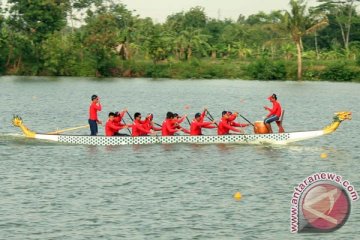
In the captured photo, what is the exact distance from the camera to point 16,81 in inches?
3944

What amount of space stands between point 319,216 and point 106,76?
3405 inches

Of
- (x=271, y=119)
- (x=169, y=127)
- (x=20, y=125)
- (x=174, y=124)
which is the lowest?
(x=20, y=125)

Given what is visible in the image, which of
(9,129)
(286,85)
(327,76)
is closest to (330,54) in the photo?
(327,76)

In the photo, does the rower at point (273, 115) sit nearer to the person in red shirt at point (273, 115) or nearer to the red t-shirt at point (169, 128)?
the person in red shirt at point (273, 115)

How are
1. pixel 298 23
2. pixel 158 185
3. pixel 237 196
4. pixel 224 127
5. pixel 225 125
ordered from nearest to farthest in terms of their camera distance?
pixel 237 196, pixel 158 185, pixel 225 125, pixel 224 127, pixel 298 23

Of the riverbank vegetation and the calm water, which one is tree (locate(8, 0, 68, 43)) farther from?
the calm water

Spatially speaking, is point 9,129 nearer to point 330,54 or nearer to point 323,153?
point 323,153

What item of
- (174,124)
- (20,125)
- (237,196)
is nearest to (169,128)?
(174,124)

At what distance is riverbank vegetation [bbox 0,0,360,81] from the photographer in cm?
10138

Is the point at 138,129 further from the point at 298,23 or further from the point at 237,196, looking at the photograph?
the point at 298,23

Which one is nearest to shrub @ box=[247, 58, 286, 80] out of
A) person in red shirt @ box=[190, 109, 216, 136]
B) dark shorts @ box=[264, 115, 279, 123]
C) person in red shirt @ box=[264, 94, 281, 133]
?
person in red shirt @ box=[264, 94, 281, 133]

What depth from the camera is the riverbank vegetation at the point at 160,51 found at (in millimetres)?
101375

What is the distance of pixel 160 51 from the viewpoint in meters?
105

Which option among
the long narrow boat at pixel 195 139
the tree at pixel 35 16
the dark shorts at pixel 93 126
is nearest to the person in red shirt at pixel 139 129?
the long narrow boat at pixel 195 139
